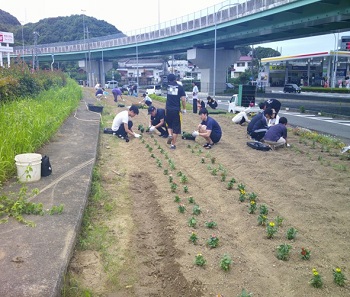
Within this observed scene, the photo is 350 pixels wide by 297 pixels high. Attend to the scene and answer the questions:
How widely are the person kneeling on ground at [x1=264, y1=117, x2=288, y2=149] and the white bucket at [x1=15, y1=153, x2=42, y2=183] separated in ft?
19.5

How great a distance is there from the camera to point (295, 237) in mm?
4133

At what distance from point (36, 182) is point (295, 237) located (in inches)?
152

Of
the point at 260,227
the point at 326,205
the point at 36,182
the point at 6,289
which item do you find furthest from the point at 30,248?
the point at 326,205

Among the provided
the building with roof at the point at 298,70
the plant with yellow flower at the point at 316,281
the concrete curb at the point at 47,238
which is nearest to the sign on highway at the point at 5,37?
the building with roof at the point at 298,70

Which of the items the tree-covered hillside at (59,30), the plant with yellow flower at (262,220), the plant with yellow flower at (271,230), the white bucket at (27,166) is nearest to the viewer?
the plant with yellow flower at (271,230)

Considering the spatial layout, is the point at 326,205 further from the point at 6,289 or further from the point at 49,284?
the point at 6,289

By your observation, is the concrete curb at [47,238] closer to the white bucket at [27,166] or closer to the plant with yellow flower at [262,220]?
the white bucket at [27,166]

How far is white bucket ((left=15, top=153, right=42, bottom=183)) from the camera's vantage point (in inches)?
203

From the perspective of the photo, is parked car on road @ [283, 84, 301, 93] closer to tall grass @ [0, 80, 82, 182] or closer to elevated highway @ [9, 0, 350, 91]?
elevated highway @ [9, 0, 350, 91]

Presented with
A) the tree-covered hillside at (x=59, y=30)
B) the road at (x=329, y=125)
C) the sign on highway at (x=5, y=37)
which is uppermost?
the tree-covered hillside at (x=59, y=30)

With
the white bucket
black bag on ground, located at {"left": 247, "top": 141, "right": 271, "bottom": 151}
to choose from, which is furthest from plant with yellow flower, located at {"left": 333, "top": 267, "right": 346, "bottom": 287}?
black bag on ground, located at {"left": 247, "top": 141, "right": 271, "bottom": 151}

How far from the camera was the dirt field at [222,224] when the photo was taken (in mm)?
3314

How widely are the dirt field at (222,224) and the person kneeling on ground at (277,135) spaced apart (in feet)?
2.02

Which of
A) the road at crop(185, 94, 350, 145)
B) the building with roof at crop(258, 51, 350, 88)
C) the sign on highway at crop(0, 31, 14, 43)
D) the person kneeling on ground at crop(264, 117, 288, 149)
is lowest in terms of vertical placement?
the road at crop(185, 94, 350, 145)
